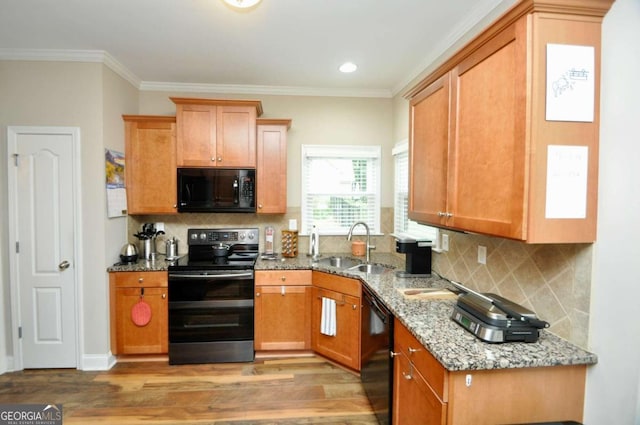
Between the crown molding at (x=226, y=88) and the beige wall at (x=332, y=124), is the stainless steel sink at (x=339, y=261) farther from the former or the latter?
the crown molding at (x=226, y=88)

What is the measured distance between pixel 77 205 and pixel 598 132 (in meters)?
3.57

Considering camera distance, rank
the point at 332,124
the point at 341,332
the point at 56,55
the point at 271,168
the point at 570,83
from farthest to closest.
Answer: the point at 332,124 < the point at 271,168 < the point at 341,332 < the point at 56,55 < the point at 570,83

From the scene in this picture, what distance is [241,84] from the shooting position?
3.32 m

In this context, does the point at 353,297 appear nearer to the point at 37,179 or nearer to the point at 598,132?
the point at 598,132

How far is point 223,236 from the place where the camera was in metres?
3.42

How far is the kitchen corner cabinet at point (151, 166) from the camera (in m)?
3.08

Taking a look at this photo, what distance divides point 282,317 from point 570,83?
268 cm

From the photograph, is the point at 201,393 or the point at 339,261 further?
the point at 339,261

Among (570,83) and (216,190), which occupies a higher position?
(570,83)

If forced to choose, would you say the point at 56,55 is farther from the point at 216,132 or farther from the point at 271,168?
the point at 271,168

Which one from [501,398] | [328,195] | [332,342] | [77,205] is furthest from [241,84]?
[501,398]

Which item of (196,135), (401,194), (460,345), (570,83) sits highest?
(196,135)

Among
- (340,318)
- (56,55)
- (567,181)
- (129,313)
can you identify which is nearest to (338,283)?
(340,318)

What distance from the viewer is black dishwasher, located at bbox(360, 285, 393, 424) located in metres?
1.81
